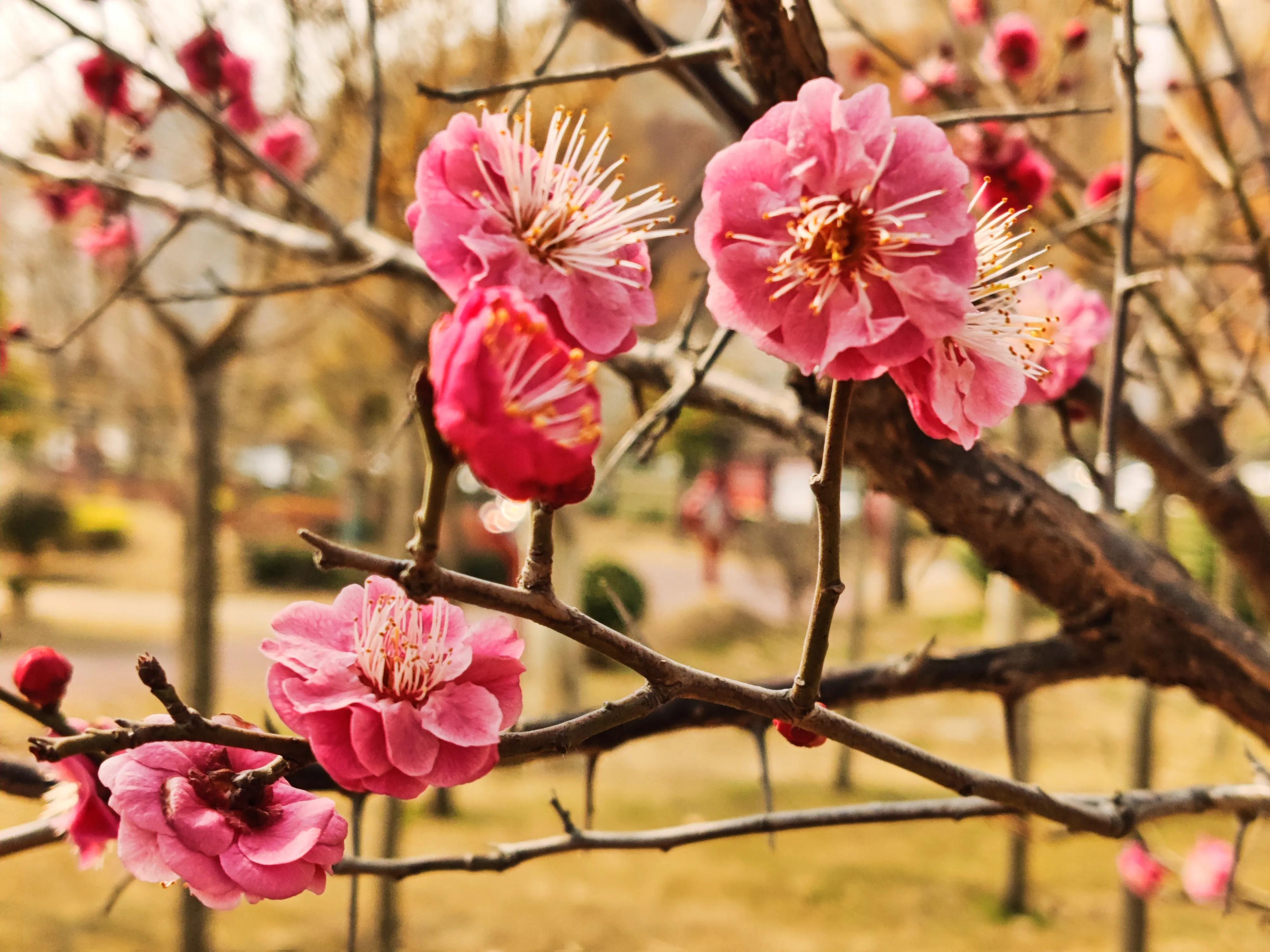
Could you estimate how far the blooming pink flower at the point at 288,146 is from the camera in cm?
253

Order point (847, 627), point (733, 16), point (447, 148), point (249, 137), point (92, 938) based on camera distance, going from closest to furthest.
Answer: point (447, 148), point (733, 16), point (249, 137), point (92, 938), point (847, 627)

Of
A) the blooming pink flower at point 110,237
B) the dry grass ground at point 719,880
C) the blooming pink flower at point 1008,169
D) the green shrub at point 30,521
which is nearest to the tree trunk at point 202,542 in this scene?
the blooming pink flower at point 110,237

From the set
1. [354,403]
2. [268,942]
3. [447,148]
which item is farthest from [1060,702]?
[354,403]

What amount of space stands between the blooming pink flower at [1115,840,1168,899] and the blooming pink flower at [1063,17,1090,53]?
215 cm

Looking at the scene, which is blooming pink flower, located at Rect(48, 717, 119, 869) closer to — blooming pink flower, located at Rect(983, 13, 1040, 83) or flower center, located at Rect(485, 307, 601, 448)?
flower center, located at Rect(485, 307, 601, 448)

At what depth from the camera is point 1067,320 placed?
1179mm

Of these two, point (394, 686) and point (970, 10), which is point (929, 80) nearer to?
point (970, 10)

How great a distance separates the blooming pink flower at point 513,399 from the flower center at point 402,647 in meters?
0.17

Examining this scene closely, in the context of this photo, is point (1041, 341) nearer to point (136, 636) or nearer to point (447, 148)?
point (447, 148)

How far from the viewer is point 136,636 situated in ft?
27.8

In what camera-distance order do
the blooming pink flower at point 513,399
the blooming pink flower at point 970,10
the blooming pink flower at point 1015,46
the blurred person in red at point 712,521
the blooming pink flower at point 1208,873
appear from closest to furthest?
1. the blooming pink flower at point 513,399
2. the blooming pink flower at point 1015,46
3. the blooming pink flower at point 970,10
4. the blooming pink flower at point 1208,873
5. the blurred person in red at point 712,521

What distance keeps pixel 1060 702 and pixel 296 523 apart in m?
10.2

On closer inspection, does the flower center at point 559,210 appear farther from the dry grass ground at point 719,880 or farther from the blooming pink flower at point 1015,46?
the blooming pink flower at point 1015,46

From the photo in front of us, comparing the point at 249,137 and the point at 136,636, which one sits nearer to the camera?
the point at 249,137
